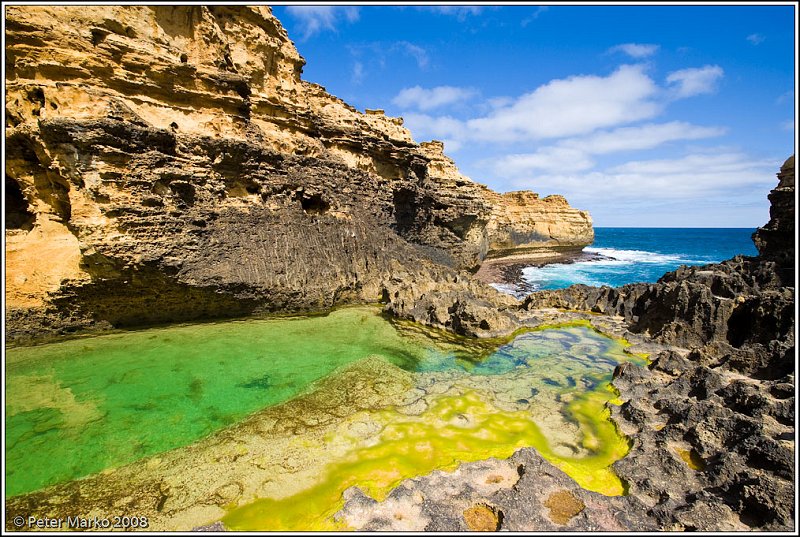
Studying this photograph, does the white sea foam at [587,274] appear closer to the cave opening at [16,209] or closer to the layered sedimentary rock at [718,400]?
the layered sedimentary rock at [718,400]

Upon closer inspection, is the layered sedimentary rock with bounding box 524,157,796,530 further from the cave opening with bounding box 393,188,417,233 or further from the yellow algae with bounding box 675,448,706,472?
the cave opening with bounding box 393,188,417,233

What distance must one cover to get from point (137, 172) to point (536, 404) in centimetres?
1427

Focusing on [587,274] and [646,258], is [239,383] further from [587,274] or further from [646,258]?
[646,258]

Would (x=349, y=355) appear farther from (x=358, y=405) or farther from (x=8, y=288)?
(x=8, y=288)

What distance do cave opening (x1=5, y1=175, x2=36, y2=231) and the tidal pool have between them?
448 cm

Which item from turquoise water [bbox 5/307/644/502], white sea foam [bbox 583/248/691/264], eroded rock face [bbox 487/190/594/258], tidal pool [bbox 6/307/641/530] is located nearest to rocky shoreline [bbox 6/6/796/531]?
tidal pool [bbox 6/307/641/530]

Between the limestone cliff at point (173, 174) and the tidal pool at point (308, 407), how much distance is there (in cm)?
197

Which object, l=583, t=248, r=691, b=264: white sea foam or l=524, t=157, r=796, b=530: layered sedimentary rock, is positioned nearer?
l=524, t=157, r=796, b=530: layered sedimentary rock

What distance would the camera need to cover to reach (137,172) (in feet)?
39.8

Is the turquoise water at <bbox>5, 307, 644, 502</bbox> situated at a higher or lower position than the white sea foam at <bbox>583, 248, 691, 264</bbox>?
lower

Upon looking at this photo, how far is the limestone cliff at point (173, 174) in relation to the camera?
11344 millimetres

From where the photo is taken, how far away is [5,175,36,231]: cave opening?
12.3 meters

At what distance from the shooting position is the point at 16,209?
41.1 feet

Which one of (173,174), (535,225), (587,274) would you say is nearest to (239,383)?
(173,174)
